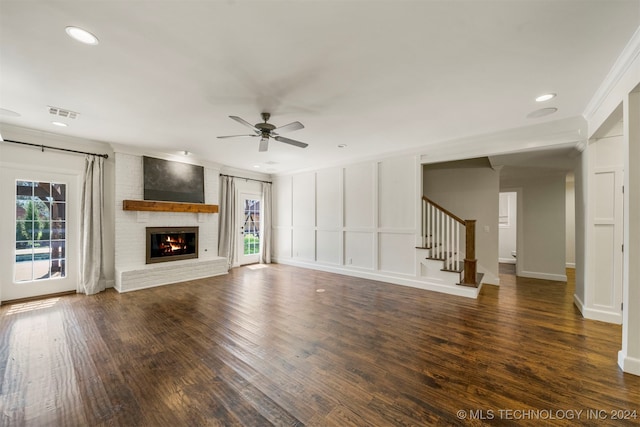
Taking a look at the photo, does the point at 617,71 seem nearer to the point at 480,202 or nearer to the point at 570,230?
the point at 480,202

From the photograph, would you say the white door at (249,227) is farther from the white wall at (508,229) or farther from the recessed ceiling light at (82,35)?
the white wall at (508,229)

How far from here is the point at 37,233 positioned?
4.23 m

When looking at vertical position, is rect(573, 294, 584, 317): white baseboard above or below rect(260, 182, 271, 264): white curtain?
below

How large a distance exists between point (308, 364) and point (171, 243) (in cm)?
480

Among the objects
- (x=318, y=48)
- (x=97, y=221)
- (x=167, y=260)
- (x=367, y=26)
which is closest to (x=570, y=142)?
(x=367, y=26)

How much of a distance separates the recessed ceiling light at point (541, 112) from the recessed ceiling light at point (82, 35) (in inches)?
186

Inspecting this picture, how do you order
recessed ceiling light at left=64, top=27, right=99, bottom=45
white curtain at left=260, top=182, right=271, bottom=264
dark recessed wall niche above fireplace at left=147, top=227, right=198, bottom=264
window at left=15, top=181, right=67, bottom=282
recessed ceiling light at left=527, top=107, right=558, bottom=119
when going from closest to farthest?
recessed ceiling light at left=64, top=27, right=99, bottom=45 → recessed ceiling light at left=527, top=107, right=558, bottom=119 → window at left=15, top=181, right=67, bottom=282 → dark recessed wall niche above fireplace at left=147, top=227, right=198, bottom=264 → white curtain at left=260, top=182, right=271, bottom=264

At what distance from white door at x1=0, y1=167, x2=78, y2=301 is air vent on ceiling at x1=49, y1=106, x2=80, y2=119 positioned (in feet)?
5.23

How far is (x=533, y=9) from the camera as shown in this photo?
A: 166 cm

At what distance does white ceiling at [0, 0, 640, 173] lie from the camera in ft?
5.57

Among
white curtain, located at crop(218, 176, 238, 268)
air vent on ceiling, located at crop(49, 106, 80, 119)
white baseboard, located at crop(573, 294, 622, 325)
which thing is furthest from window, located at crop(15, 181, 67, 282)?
white baseboard, located at crop(573, 294, 622, 325)

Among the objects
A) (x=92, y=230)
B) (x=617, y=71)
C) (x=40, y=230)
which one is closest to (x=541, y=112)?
(x=617, y=71)

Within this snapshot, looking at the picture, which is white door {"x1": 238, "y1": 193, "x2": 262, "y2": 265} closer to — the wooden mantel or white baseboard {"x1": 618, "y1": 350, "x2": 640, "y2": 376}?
the wooden mantel

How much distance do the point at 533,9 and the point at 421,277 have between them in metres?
4.22
